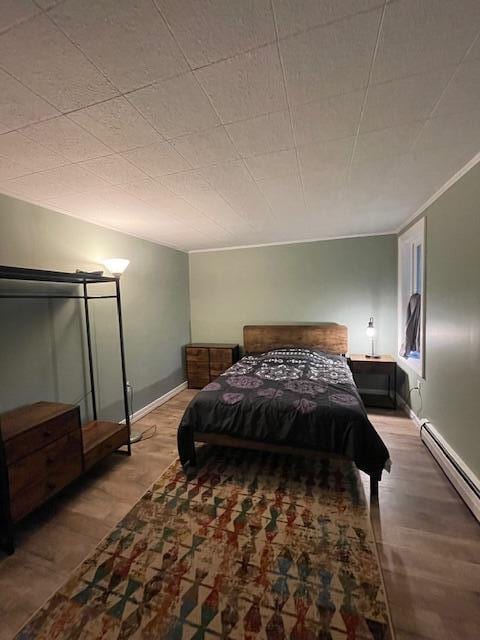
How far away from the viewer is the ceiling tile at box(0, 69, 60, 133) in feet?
3.63

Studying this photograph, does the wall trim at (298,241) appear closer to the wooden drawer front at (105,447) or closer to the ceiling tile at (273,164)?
the ceiling tile at (273,164)

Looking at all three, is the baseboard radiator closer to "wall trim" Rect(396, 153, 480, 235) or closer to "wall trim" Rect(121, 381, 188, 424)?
"wall trim" Rect(396, 153, 480, 235)

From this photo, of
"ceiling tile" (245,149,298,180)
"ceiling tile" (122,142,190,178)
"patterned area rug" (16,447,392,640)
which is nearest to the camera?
"patterned area rug" (16,447,392,640)

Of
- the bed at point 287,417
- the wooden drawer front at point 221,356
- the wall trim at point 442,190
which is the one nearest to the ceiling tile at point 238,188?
the wall trim at point 442,190

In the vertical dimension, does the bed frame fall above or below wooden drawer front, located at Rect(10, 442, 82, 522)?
above

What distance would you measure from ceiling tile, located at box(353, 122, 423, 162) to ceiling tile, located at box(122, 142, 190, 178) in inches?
A: 43.4

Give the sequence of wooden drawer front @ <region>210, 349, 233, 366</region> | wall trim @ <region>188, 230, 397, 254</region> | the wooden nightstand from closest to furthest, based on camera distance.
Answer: the wooden nightstand → wall trim @ <region>188, 230, 397, 254</region> → wooden drawer front @ <region>210, 349, 233, 366</region>

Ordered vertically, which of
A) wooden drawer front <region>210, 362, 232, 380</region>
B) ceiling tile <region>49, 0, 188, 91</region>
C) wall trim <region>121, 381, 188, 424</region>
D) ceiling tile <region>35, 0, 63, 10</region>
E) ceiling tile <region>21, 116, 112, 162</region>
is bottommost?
wall trim <region>121, 381, 188, 424</region>

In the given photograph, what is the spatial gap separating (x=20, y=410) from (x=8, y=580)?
1065mm

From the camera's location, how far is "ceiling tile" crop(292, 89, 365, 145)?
1.25 meters

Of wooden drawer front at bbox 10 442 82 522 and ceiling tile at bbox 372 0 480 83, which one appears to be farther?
wooden drawer front at bbox 10 442 82 522

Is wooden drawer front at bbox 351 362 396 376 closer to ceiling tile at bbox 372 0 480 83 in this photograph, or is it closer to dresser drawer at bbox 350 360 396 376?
dresser drawer at bbox 350 360 396 376

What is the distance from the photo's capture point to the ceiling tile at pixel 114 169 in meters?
1.72

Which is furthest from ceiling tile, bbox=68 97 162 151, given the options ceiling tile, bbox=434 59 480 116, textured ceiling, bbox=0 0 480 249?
ceiling tile, bbox=434 59 480 116
